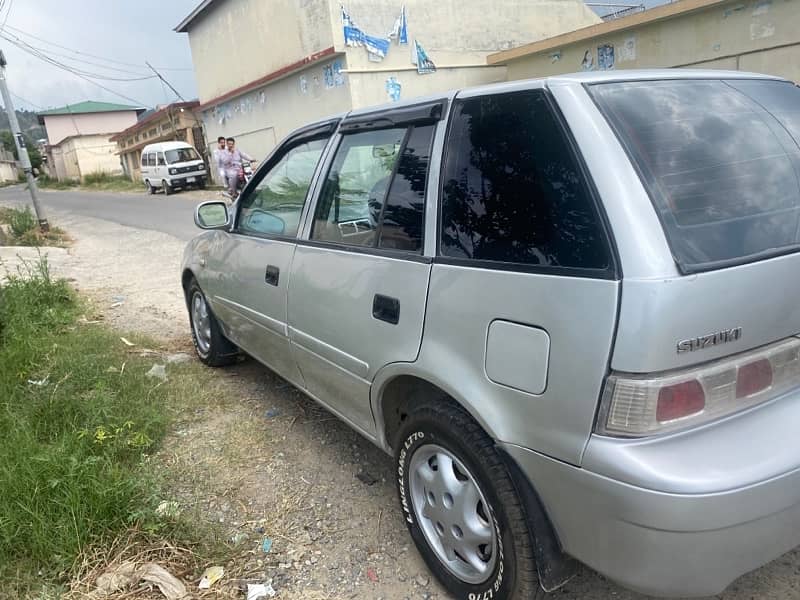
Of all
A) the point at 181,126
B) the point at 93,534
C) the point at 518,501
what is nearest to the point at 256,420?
the point at 93,534

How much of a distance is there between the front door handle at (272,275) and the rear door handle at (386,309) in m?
0.98

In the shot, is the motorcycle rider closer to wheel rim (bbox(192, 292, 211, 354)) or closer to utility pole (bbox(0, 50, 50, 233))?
utility pole (bbox(0, 50, 50, 233))

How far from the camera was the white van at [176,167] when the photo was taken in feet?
84.1

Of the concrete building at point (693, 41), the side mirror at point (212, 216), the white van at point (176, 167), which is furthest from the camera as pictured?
the white van at point (176, 167)

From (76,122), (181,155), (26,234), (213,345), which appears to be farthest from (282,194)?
(76,122)

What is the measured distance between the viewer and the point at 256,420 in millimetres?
4020

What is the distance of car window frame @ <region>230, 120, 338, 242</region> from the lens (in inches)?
124

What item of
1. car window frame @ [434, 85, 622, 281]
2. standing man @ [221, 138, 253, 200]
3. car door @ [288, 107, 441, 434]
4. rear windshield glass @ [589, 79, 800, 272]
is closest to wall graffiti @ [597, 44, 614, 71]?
standing man @ [221, 138, 253, 200]

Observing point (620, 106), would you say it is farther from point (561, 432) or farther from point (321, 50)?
point (321, 50)

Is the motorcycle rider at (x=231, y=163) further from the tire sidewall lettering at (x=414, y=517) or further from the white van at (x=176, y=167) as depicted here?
the tire sidewall lettering at (x=414, y=517)

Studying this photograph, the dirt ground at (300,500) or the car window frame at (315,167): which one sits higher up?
the car window frame at (315,167)

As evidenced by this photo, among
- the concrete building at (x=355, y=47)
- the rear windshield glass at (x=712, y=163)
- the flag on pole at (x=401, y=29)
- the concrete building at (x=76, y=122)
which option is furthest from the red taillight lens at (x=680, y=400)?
the concrete building at (x=76, y=122)

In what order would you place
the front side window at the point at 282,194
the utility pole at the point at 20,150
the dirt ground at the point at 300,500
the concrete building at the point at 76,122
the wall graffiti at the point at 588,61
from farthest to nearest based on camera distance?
the concrete building at the point at 76,122 < the wall graffiti at the point at 588,61 < the utility pole at the point at 20,150 < the front side window at the point at 282,194 < the dirt ground at the point at 300,500

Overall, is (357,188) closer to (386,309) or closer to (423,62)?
(386,309)
